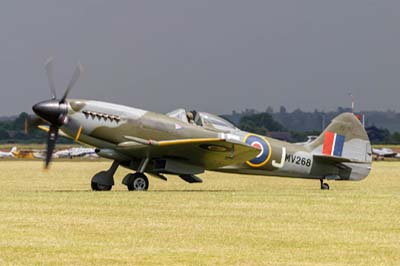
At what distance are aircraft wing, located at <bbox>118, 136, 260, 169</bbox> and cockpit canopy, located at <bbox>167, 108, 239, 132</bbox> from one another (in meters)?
0.63

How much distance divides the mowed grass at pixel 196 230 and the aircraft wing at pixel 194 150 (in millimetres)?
2597

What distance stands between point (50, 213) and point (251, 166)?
28.7 feet

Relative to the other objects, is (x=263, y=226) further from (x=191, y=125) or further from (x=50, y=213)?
(x=191, y=125)

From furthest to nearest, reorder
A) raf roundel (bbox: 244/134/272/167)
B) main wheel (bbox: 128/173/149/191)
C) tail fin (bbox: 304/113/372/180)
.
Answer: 1. tail fin (bbox: 304/113/372/180)
2. raf roundel (bbox: 244/134/272/167)
3. main wheel (bbox: 128/173/149/191)

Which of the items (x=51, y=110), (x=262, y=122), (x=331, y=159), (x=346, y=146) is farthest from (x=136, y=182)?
(x=262, y=122)

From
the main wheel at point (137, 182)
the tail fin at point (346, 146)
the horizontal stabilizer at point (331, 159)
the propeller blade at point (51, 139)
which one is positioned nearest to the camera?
the propeller blade at point (51, 139)

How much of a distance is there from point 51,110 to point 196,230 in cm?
808

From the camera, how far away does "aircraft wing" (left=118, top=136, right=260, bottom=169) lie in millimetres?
19641

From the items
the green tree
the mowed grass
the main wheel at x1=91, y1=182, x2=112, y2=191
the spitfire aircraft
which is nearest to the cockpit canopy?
the spitfire aircraft

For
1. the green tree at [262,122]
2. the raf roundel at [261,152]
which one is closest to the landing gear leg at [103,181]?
the raf roundel at [261,152]

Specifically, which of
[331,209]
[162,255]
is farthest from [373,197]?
[162,255]

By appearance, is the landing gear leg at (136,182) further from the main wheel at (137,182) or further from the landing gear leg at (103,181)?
the landing gear leg at (103,181)

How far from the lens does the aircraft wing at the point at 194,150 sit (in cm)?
1964

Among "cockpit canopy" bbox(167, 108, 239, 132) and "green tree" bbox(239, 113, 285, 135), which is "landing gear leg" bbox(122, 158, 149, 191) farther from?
"green tree" bbox(239, 113, 285, 135)
